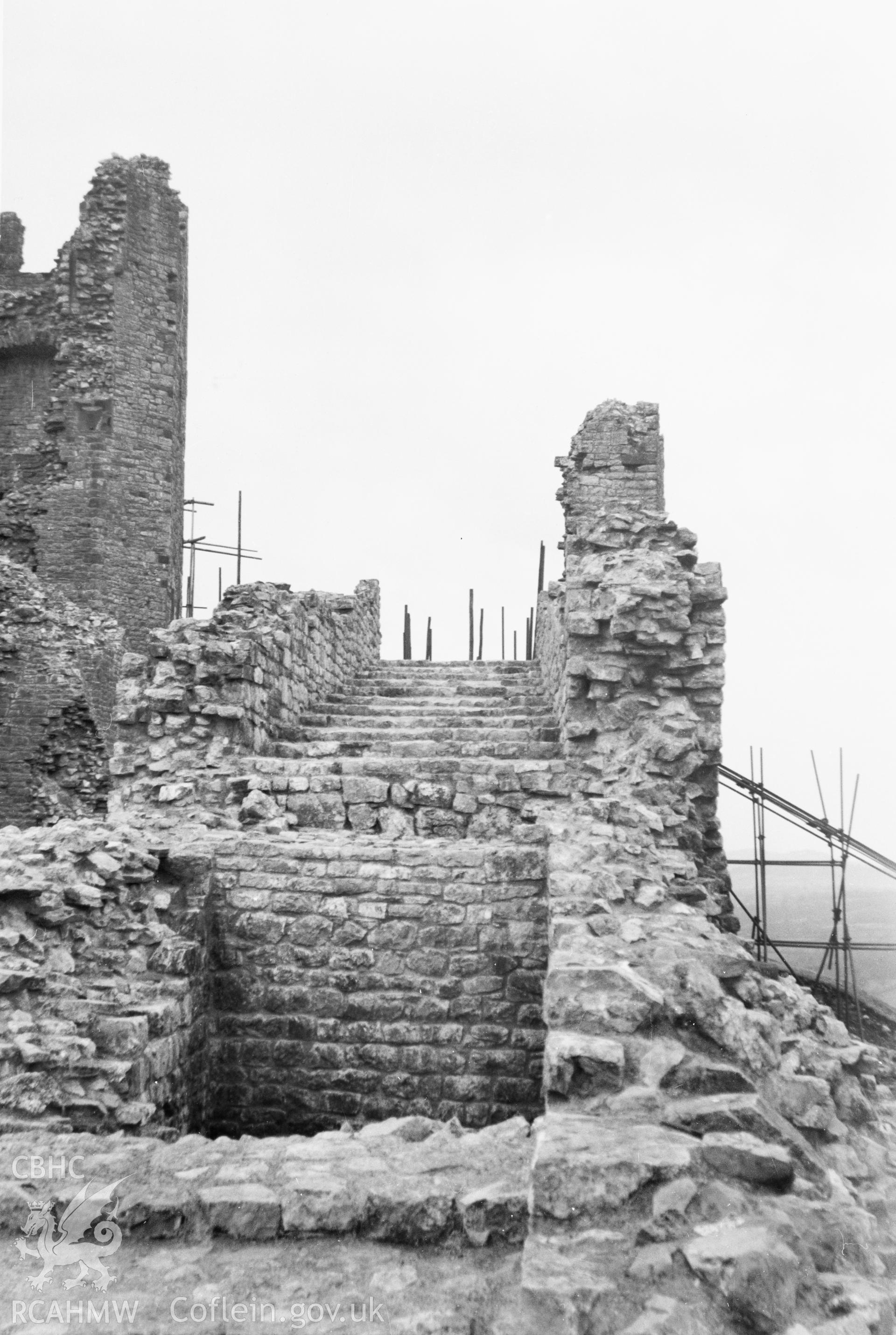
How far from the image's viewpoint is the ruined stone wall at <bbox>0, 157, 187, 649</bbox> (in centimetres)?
1838

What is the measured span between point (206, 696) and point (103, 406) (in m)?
12.3

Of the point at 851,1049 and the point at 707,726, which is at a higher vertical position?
the point at 707,726

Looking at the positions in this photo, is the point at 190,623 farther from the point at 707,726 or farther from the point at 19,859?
the point at 707,726

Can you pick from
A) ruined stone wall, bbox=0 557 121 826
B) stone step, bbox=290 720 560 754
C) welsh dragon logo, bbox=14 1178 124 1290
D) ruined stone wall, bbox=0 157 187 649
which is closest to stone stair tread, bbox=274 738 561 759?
A: stone step, bbox=290 720 560 754

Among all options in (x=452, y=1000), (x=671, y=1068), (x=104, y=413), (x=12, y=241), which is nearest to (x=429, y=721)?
(x=452, y=1000)

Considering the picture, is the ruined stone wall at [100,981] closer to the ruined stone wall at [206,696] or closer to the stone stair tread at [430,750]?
the ruined stone wall at [206,696]

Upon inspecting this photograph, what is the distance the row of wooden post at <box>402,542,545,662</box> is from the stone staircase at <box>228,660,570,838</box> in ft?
39.2

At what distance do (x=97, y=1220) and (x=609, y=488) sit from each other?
13.9 meters

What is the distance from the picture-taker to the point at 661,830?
7.36 metres

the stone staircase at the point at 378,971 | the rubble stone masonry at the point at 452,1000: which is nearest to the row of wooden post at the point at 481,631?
the rubble stone masonry at the point at 452,1000

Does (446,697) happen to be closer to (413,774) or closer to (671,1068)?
(413,774)

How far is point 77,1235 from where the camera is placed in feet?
11.4

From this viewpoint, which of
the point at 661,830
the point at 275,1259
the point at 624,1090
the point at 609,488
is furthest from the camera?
the point at 609,488

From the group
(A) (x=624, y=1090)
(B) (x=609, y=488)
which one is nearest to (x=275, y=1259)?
(A) (x=624, y=1090)
